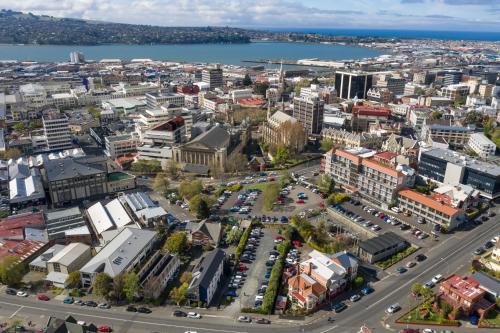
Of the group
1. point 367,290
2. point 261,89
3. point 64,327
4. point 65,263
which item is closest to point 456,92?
point 261,89

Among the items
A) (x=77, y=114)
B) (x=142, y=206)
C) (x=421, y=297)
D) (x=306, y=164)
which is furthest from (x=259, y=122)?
(x=421, y=297)

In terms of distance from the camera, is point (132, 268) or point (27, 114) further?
point (27, 114)

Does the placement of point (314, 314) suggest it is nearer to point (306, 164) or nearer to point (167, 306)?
point (167, 306)

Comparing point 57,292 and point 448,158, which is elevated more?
point 448,158

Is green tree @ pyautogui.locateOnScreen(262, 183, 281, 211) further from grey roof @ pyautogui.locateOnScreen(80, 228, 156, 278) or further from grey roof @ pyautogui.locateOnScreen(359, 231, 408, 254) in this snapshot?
grey roof @ pyautogui.locateOnScreen(80, 228, 156, 278)

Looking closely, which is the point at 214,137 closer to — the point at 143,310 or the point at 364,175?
the point at 364,175

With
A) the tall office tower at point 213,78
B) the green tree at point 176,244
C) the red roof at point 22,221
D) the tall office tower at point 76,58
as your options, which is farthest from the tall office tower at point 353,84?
the tall office tower at point 76,58

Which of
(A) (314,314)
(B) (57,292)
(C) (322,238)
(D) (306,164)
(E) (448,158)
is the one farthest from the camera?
(D) (306,164)

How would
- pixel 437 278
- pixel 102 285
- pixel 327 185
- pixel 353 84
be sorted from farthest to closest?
pixel 353 84, pixel 327 185, pixel 437 278, pixel 102 285
